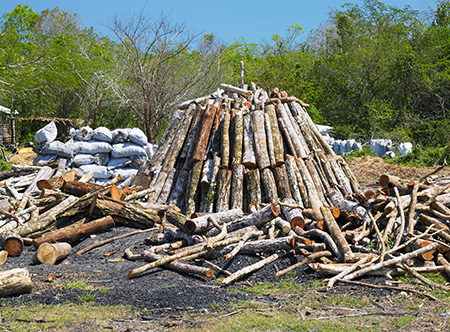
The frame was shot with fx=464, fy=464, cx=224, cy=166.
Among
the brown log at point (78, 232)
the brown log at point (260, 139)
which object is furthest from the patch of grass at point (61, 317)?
the brown log at point (260, 139)

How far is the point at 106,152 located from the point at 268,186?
6.90m

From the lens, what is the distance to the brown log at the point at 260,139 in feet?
31.5

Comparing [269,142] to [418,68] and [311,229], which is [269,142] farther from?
[418,68]

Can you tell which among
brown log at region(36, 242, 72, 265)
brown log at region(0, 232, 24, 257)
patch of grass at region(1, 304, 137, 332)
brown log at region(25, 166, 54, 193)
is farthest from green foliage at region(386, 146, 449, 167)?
patch of grass at region(1, 304, 137, 332)

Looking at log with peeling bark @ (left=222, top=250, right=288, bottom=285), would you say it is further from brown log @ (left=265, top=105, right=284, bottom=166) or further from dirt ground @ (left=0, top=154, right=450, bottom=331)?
brown log @ (left=265, top=105, right=284, bottom=166)

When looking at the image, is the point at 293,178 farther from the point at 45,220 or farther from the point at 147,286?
the point at 45,220

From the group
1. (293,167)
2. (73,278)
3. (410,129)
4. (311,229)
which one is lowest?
(73,278)

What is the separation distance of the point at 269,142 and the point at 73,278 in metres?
5.13

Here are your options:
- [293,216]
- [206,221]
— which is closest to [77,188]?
[206,221]

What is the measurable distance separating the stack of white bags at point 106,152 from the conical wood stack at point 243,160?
3.46m

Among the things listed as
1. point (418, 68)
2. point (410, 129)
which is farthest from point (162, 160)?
point (418, 68)

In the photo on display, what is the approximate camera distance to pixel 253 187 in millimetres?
9211

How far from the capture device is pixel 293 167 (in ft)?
31.2

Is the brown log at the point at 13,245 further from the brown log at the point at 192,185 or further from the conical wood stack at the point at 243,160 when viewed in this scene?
the brown log at the point at 192,185
